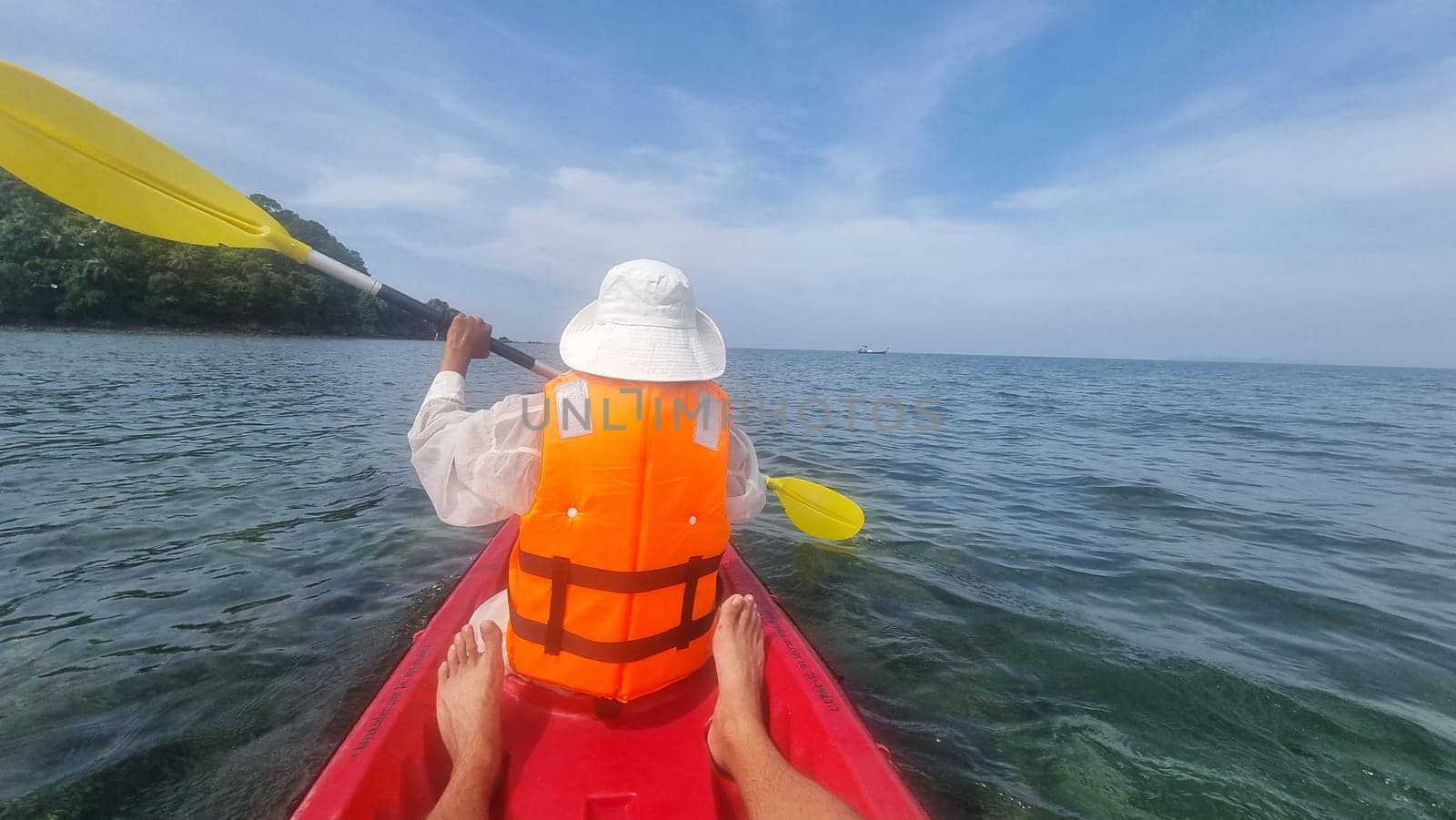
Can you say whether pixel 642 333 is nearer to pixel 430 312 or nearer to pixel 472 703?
pixel 472 703

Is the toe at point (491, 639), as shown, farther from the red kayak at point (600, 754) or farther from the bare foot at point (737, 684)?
the bare foot at point (737, 684)

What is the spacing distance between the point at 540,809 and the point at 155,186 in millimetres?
3994

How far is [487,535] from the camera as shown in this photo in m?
5.73

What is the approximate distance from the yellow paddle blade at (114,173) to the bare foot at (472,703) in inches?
100

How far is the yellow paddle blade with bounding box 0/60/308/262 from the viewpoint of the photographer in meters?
3.12

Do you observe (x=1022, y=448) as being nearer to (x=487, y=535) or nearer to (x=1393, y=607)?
(x=1393, y=607)

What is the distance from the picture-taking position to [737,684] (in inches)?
81.7

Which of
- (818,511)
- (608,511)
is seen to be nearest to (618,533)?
(608,511)

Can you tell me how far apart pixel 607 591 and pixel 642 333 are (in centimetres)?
81

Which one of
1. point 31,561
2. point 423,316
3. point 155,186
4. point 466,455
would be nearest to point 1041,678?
point 466,455

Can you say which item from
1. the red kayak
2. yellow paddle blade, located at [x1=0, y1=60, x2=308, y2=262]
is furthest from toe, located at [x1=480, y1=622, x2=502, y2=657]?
yellow paddle blade, located at [x1=0, y1=60, x2=308, y2=262]

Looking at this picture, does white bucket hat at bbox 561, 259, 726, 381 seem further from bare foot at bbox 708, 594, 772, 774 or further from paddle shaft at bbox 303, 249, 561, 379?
paddle shaft at bbox 303, 249, 561, 379

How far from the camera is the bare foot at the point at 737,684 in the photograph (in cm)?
194

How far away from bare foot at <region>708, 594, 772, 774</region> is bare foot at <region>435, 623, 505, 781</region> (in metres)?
0.69
